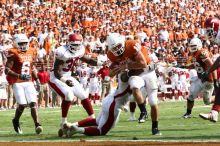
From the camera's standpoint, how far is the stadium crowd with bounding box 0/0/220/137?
23.1 metres

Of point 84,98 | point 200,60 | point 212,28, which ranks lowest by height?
point 84,98

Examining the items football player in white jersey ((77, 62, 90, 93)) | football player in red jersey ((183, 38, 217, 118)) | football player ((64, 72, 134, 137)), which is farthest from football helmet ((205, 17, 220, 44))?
football player in white jersey ((77, 62, 90, 93))

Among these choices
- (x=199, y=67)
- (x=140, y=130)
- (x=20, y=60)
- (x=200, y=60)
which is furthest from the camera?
(x=199, y=67)

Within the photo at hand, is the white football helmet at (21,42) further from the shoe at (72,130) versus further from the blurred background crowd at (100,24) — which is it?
the blurred background crowd at (100,24)

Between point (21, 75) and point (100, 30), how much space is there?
46.2 feet

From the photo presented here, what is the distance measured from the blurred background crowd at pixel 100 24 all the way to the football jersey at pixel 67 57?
336 inches

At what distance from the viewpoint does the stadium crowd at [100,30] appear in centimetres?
2309

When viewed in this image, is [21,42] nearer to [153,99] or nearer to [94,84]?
[153,99]

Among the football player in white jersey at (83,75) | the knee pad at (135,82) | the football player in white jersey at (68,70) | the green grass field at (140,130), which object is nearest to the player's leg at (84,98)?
the football player in white jersey at (68,70)

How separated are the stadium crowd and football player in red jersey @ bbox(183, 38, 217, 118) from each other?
5.03 m

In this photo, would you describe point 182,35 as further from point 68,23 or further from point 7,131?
point 7,131

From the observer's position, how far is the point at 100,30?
1040 inches

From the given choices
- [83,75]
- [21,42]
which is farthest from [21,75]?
[83,75]

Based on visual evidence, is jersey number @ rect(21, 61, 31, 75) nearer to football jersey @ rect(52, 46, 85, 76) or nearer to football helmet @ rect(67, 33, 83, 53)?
football jersey @ rect(52, 46, 85, 76)
